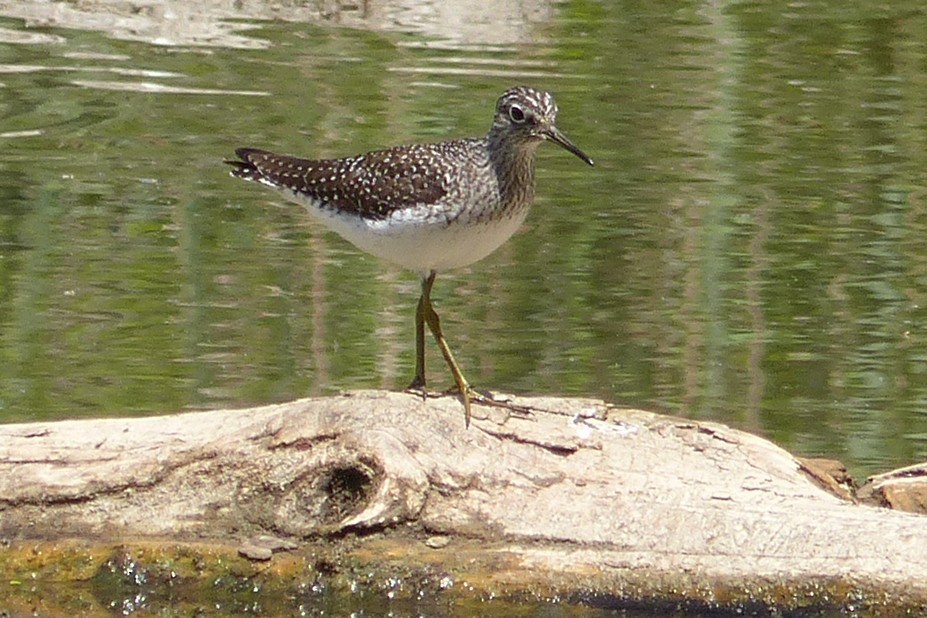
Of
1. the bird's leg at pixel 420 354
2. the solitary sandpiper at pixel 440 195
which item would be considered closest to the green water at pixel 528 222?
the bird's leg at pixel 420 354

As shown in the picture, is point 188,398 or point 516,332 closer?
point 188,398

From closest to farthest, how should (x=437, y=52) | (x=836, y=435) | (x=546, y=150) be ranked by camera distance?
(x=836, y=435) → (x=546, y=150) → (x=437, y=52)

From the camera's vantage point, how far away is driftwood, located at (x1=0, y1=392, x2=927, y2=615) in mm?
6754

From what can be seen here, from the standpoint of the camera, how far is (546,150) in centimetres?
1380

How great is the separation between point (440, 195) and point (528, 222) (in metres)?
4.34

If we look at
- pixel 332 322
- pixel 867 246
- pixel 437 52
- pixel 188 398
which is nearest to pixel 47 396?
pixel 188 398

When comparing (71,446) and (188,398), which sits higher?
(71,446)

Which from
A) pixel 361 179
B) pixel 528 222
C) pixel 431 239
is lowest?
pixel 528 222

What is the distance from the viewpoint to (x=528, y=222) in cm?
1228

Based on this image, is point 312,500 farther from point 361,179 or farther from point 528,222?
point 528,222

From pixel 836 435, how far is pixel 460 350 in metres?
2.04

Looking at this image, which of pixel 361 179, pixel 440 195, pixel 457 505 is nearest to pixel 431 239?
pixel 440 195

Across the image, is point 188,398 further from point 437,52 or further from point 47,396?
point 437,52

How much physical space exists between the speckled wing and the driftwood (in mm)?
1190
